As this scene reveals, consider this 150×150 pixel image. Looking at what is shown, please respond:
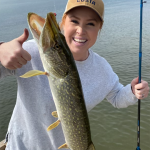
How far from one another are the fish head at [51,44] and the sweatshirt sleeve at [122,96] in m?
1.02

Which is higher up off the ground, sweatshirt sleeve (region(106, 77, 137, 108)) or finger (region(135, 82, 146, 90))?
finger (region(135, 82, 146, 90))

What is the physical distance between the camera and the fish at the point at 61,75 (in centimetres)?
120

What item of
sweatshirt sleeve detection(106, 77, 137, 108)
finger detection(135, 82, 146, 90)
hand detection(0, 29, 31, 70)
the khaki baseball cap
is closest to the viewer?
hand detection(0, 29, 31, 70)

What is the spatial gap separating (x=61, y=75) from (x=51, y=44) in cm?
26

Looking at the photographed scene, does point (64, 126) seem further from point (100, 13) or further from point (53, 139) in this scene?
point (100, 13)

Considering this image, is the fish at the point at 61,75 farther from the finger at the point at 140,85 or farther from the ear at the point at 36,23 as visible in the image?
the finger at the point at 140,85

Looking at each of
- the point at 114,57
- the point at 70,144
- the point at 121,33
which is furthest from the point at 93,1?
the point at 121,33

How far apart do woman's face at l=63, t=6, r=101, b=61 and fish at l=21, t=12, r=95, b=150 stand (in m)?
0.47

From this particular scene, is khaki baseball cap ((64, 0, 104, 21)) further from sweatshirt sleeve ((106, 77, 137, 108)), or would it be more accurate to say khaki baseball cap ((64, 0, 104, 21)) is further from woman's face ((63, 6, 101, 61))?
sweatshirt sleeve ((106, 77, 137, 108))

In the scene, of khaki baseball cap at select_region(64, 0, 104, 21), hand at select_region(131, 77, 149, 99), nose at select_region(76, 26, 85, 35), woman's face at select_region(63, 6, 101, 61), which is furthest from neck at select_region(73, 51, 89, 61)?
hand at select_region(131, 77, 149, 99)

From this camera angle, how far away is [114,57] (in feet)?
→ 36.5

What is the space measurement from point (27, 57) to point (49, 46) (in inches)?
7.2

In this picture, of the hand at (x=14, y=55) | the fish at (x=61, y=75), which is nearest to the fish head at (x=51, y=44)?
the fish at (x=61, y=75)

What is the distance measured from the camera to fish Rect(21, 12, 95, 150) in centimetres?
120
